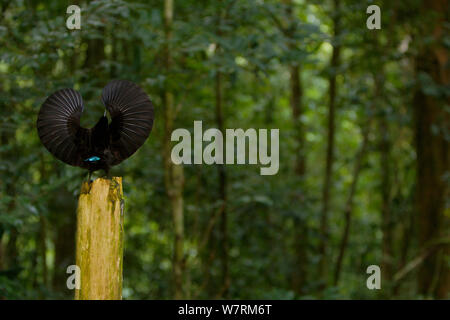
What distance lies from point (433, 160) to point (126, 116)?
15.2ft

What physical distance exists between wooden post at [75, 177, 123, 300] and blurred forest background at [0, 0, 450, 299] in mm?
1176

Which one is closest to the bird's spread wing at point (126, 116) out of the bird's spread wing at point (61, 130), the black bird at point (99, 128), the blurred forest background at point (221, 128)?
the black bird at point (99, 128)

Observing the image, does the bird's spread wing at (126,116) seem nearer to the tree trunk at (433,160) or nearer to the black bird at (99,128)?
the black bird at (99,128)

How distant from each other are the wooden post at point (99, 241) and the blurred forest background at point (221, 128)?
118 cm

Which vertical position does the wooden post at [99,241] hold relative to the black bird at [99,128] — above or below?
below

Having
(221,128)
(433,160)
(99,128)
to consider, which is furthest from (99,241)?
(433,160)

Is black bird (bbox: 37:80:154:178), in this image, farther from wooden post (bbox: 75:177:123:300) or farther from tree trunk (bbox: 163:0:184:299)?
tree trunk (bbox: 163:0:184:299)

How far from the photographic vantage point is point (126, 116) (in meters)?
1.90

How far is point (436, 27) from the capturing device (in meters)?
5.66

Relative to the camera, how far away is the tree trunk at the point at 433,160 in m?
5.52

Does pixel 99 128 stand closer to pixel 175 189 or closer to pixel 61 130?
pixel 61 130
